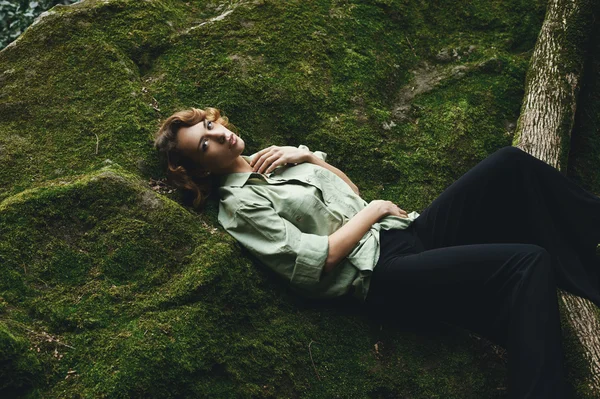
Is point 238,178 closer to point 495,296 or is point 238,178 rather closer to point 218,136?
point 218,136

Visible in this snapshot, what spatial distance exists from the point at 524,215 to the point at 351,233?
1224 millimetres

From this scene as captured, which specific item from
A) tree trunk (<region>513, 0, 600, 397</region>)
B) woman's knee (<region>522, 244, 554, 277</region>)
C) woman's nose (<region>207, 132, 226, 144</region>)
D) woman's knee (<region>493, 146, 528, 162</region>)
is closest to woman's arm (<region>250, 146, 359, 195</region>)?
woman's nose (<region>207, 132, 226, 144</region>)

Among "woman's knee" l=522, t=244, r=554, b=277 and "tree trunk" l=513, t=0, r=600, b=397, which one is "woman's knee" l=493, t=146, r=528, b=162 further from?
"tree trunk" l=513, t=0, r=600, b=397

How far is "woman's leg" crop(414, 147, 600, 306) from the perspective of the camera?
3.88 meters

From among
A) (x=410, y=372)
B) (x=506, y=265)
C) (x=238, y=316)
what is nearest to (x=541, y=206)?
(x=506, y=265)

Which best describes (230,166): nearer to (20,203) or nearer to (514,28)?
(20,203)

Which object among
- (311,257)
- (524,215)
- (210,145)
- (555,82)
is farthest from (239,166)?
(555,82)

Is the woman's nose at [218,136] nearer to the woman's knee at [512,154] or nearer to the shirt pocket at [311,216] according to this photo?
the shirt pocket at [311,216]

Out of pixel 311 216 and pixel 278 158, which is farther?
pixel 278 158

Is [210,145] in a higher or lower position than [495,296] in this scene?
higher

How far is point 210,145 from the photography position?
4238mm

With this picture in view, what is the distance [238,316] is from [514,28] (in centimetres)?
472

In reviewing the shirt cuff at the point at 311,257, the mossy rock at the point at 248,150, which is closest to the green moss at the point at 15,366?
the mossy rock at the point at 248,150

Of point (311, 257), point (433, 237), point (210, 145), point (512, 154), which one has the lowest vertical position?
point (311, 257)
